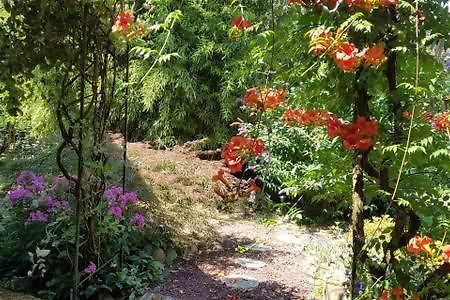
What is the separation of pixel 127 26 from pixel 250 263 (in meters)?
2.09

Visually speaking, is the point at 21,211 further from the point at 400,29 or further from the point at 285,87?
the point at 400,29

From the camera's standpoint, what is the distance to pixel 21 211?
3.27 m

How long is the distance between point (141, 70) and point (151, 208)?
2757 millimetres

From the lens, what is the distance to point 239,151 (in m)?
1.68

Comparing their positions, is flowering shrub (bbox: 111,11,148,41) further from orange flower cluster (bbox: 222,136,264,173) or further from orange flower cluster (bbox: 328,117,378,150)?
orange flower cluster (bbox: 328,117,378,150)

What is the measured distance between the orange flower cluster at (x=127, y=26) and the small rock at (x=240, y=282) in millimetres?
1712

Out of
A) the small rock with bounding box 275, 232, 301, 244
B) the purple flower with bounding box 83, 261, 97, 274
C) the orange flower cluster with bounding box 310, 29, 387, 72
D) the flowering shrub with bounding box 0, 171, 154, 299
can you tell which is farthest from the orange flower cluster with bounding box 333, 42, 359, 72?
the small rock with bounding box 275, 232, 301, 244

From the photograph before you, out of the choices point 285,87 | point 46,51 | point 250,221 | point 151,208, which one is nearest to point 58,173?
point 151,208

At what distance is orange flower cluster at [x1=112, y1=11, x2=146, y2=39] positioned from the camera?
2.25 metres

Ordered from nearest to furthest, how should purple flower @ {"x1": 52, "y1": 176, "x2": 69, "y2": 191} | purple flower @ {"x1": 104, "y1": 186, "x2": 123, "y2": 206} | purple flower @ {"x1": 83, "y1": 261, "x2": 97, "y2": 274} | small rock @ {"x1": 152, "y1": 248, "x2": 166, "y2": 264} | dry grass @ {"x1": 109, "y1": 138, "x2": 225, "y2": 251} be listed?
purple flower @ {"x1": 83, "y1": 261, "x2": 97, "y2": 274} → purple flower @ {"x1": 104, "y1": 186, "x2": 123, "y2": 206} → purple flower @ {"x1": 52, "y1": 176, "x2": 69, "y2": 191} → small rock @ {"x1": 152, "y1": 248, "x2": 166, "y2": 264} → dry grass @ {"x1": 109, "y1": 138, "x2": 225, "y2": 251}

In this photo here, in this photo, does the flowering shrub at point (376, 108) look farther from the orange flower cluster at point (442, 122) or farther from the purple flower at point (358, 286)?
the purple flower at point (358, 286)

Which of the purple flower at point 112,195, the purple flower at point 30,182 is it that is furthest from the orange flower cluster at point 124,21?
the purple flower at point 30,182

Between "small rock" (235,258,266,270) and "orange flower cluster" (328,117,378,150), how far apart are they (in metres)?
2.22

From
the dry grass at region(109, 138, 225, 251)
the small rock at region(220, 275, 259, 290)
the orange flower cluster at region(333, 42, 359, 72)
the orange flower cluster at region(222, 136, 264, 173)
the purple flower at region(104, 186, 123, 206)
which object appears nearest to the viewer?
the orange flower cluster at region(333, 42, 359, 72)
